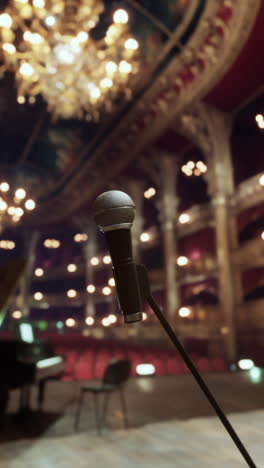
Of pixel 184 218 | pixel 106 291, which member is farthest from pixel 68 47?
pixel 106 291

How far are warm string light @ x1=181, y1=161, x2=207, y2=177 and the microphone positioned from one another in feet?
42.3

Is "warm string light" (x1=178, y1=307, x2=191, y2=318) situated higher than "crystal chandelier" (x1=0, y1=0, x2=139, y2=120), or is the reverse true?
"crystal chandelier" (x1=0, y1=0, x2=139, y2=120)

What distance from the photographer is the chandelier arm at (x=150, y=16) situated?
31.7 feet

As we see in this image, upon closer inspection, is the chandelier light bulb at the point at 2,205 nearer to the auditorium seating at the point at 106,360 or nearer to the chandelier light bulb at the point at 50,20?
the auditorium seating at the point at 106,360

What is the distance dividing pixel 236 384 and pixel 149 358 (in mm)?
3044

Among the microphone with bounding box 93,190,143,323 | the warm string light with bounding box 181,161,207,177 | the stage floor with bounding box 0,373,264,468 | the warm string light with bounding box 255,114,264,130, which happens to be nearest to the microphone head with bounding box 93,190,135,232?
the microphone with bounding box 93,190,143,323

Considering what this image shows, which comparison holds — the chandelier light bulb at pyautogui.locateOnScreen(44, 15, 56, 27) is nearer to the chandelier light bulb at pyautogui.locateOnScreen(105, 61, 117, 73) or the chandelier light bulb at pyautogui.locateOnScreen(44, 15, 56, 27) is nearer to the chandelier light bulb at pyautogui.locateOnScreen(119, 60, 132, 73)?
the chandelier light bulb at pyautogui.locateOnScreen(105, 61, 117, 73)

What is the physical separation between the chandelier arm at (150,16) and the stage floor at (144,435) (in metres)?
8.34

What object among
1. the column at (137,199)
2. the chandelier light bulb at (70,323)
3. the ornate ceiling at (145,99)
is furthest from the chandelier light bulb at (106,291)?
the ornate ceiling at (145,99)

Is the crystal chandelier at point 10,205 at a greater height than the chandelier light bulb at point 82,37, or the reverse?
the chandelier light bulb at point 82,37

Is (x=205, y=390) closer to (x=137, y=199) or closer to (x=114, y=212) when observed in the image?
(x=114, y=212)

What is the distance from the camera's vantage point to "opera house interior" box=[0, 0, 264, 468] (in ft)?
11.2

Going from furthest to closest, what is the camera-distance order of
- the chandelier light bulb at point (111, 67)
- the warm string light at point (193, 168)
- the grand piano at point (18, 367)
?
the warm string light at point (193, 168), the chandelier light bulb at point (111, 67), the grand piano at point (18, 367)

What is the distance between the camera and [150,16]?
9.74 meters
